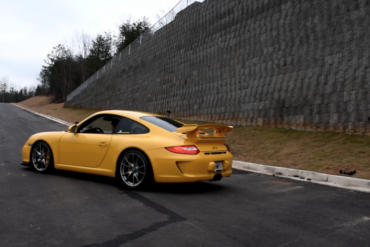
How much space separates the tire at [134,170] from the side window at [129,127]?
43 centimetres

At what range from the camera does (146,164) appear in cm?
604

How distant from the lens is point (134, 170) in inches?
245

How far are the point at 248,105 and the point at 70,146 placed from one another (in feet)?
30.5

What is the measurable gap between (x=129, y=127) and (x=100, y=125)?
0.74 meters

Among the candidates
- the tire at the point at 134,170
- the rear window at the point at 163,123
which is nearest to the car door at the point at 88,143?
the tire at the point at 134,170

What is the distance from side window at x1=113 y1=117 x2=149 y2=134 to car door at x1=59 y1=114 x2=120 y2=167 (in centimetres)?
17

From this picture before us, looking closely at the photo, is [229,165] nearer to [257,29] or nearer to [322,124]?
[322,124]

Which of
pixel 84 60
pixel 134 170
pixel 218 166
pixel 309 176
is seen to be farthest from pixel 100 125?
pixel 84 60

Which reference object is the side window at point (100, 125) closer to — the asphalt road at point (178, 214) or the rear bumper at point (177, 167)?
the asphalt road at point (178, 214)

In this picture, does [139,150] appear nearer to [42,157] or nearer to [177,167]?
[177,167]

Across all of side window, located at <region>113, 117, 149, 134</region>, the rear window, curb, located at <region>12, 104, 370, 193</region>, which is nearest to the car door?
side window, located at <region>113, 117, 149, 134</region>

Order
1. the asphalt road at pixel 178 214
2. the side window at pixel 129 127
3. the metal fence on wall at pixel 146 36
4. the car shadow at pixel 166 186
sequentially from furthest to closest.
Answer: the metal fence on wall at pixel 146 36 < the side window at pixel 129 127 < the car shadow at pixel 166 186 < the asphalt road at pixel 178 214

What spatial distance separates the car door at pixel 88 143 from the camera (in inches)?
263

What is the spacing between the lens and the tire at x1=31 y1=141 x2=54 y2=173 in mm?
7465
